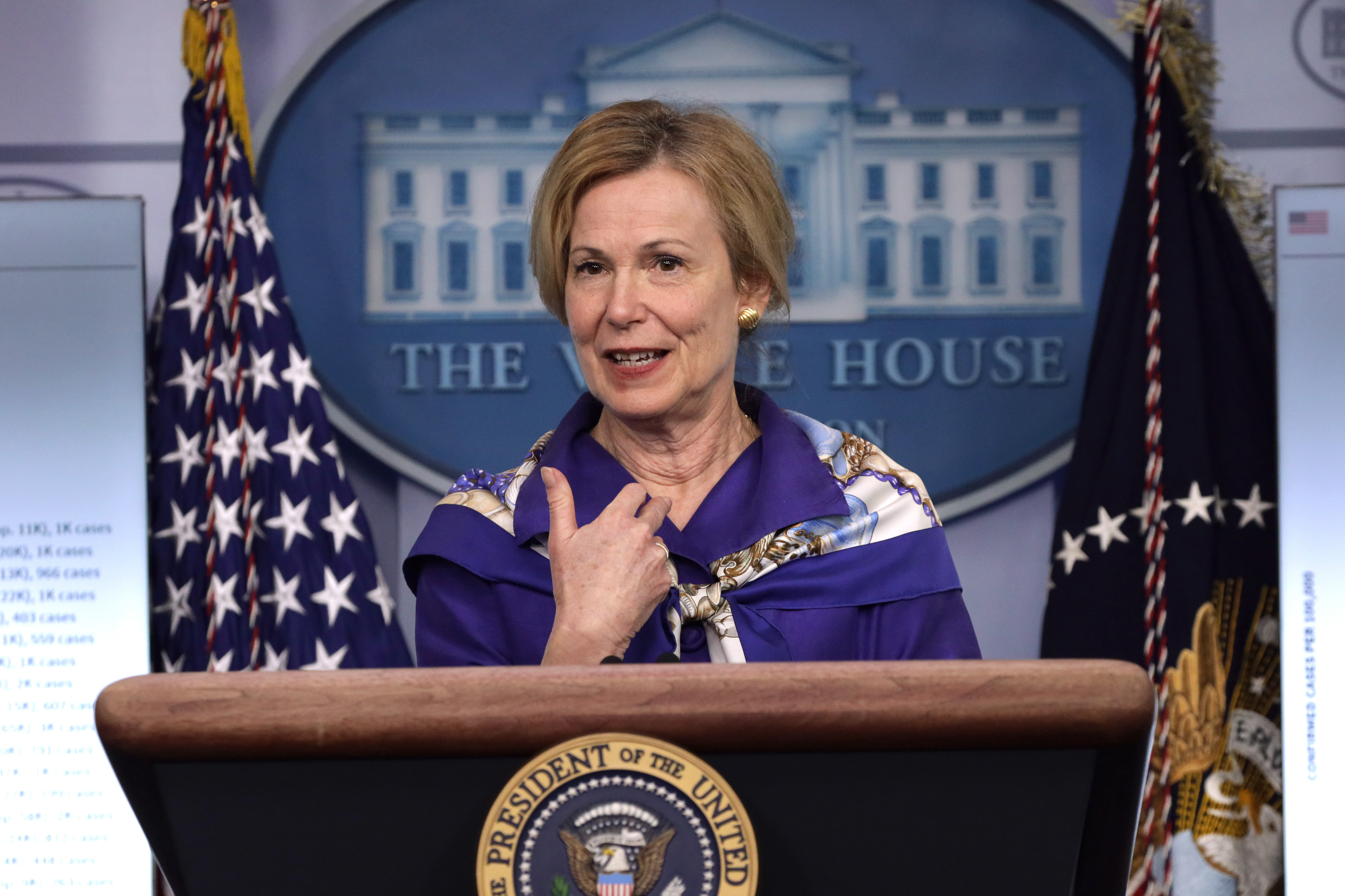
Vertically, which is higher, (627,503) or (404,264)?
(404,264)

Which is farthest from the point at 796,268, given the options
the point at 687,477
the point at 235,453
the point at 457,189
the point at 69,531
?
the point at 69,531

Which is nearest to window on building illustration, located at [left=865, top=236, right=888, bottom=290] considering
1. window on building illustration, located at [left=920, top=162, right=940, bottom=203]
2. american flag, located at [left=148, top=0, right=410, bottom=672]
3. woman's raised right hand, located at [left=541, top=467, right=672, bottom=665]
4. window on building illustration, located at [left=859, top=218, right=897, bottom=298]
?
window on building illustration, located at [left=859, top=218, right=897, bottom=298]

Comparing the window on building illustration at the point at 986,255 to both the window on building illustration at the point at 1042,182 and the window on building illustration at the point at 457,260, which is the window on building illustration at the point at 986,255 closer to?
the window on building illustration at the point at 1042,182

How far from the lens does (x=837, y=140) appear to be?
267cm

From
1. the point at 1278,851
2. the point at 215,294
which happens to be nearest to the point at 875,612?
the point at 1278,851

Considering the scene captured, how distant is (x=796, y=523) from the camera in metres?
1.40

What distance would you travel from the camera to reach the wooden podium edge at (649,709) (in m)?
0.67

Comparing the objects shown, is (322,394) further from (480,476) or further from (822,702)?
(822,702)

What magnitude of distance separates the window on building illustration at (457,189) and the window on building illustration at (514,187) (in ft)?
0.28

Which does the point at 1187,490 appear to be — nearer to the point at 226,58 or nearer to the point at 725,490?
the point at 725,490

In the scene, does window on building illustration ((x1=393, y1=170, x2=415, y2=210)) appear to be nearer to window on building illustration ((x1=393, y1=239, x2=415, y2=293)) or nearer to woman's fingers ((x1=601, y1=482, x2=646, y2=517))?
window on building illustration ((x1=393, y1=239, x2=415, y2=293))

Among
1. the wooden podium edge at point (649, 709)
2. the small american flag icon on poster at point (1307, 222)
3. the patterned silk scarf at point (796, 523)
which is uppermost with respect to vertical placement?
the small american flag icon on poster at point (1307, 222)

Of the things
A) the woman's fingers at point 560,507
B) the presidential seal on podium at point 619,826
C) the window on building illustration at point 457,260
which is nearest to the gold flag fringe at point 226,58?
the window on building illustration at point 457,260

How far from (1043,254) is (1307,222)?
0.53 metres
